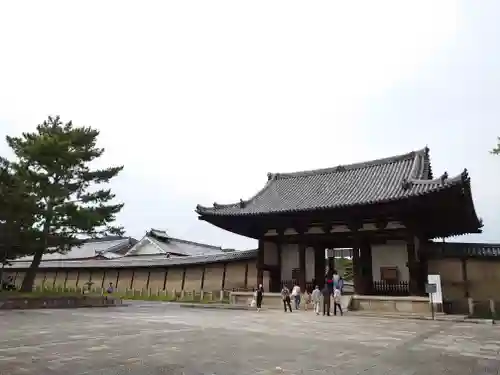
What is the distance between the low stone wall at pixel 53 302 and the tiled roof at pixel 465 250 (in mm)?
20343

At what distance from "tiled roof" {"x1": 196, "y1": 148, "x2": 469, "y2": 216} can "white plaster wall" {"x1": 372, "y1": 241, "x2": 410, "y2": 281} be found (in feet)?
12.7

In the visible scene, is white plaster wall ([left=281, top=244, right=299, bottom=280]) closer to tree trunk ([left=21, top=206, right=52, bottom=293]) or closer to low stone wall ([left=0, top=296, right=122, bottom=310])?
low stone wall ([left=0, top=296, right=122, bottom=310])

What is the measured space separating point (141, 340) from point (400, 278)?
1819cm

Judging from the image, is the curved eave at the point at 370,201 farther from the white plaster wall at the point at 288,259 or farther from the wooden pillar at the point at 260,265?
the white plaster wall at the point at 288,259

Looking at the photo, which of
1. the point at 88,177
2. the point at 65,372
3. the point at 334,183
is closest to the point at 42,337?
the point at 65,372

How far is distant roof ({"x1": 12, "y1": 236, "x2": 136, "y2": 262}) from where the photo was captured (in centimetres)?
5369

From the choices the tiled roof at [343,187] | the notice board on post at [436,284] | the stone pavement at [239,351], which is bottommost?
the stone pavement at [239,351]

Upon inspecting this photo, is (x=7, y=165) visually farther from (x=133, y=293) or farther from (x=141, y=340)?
(x=141, y=340)

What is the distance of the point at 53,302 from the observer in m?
22.9

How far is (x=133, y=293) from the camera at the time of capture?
3562cm

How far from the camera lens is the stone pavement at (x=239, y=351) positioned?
6.27 meters

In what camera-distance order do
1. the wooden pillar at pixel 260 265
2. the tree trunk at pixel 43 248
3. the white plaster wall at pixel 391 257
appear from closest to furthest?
the white plaster wall at pixel 391 257 → the tree trunk at pixel 43 248 → the wooden pillar at pixel 260 265

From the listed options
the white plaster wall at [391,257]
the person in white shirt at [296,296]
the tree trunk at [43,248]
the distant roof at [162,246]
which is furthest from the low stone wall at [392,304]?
the distant roof at [162,246]

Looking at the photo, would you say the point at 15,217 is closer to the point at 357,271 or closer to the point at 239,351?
the point at 239,351
